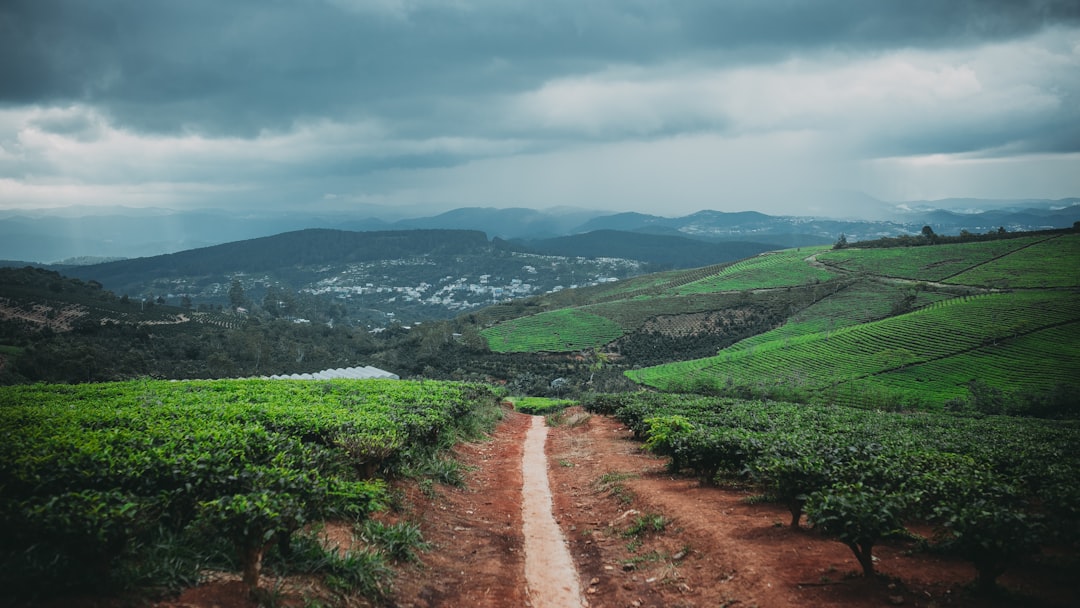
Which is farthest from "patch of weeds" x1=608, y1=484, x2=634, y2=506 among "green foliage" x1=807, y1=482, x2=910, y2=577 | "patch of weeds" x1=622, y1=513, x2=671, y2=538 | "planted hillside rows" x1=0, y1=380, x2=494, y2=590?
"green foliage" x1=807, y1=482, x2=910, y2=577

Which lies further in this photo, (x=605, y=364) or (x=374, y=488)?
(x=605, y=364)

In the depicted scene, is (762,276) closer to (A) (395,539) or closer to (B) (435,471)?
(B) (435,471)

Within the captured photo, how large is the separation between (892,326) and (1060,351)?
16699mm

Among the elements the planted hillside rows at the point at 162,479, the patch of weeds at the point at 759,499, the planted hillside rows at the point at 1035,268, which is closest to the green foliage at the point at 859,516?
the patch of weeds at the point at 759,499

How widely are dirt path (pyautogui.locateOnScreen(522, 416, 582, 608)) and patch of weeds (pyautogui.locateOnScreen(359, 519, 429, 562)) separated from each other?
1.95 m

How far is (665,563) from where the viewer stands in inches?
346

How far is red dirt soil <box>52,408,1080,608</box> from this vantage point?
252 inches

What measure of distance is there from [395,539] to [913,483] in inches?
324

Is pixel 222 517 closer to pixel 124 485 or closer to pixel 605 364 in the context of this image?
pixel 124 485

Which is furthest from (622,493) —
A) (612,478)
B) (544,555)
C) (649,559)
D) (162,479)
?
(162,479)

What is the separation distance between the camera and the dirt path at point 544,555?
8094 mm

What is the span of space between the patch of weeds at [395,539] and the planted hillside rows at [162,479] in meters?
0.41

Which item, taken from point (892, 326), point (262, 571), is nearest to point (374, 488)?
point (262, 571)

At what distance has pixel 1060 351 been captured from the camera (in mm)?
55375
